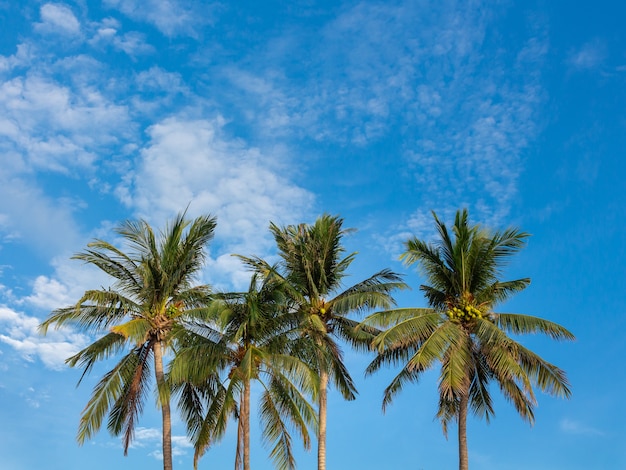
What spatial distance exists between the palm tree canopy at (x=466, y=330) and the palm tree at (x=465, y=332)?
3 cm

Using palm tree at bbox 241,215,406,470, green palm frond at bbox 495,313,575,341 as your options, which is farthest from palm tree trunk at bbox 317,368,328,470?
green palm frond at bbox 495,313,575,341

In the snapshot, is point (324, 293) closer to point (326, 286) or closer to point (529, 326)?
point (326, 286)

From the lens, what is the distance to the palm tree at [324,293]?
89.1ft

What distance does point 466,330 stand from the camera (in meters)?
25.9

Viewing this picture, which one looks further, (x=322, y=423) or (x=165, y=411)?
(x=322, y=423)

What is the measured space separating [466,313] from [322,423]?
21.6ft

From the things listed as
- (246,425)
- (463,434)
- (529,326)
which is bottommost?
(463,434)

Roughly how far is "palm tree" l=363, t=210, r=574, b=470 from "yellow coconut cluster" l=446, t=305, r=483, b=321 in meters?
0.04

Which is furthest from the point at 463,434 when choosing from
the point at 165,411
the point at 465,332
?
the point at 165,411

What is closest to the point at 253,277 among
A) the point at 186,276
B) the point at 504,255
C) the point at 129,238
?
the point at 186,276

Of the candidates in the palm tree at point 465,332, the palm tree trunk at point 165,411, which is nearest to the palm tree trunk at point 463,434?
the palm tree at point 465,332

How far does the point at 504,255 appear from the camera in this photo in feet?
88.1

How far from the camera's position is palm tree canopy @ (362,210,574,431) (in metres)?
24.8

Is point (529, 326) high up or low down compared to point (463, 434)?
up
